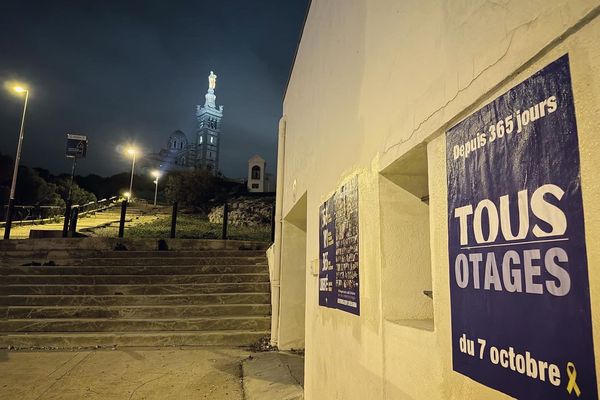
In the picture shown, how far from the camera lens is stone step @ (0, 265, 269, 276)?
8.79 metres

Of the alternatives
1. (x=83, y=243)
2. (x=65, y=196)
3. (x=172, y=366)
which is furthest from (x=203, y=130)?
(x=172, y=366)

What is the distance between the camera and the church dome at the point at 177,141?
8194cm

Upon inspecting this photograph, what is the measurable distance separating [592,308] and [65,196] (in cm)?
3994

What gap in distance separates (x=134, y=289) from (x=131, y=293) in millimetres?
101

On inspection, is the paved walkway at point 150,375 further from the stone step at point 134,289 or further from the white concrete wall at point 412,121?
the stone step at point 134,289

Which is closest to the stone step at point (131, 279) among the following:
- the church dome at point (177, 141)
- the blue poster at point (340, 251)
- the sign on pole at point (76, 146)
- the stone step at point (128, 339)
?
the stone step at point (128, 339)

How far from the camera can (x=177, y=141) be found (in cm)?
8281

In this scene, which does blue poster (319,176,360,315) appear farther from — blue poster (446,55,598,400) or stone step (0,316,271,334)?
stone step (0,316,271,334)

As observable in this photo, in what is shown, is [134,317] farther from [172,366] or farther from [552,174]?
[552,174]

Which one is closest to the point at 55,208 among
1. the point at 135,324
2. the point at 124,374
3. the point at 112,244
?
the point at 112,244

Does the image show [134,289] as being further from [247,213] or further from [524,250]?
[247,213]

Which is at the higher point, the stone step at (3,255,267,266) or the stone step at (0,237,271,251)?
the stone step at (0,237,271,251)

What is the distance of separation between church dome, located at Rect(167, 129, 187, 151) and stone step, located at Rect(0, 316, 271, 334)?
78.6 metres

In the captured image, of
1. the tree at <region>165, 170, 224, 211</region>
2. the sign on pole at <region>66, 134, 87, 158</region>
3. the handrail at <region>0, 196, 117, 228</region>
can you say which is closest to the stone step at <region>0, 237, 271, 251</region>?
the handrail at <region>0, 196, 117, 228</region>
